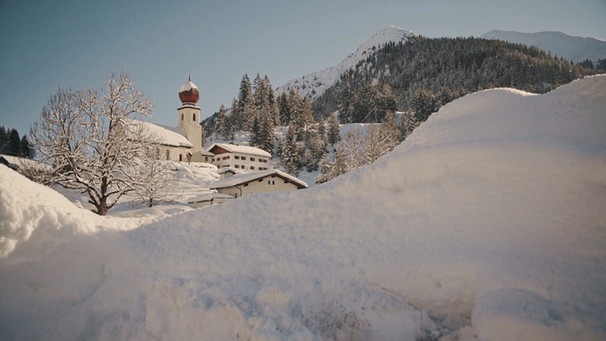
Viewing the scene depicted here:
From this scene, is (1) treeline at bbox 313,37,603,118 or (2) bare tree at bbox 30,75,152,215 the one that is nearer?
(2) bare tree at bbox 30,75,152,215

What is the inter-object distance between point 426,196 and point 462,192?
2.37 feet

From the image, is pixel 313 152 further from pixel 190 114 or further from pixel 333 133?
pixel 190 114

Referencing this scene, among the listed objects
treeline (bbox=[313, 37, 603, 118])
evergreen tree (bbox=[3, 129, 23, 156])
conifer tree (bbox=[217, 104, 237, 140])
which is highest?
treeline (bbox=[313, 37, 603, 118])

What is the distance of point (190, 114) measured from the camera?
7294 centimetres

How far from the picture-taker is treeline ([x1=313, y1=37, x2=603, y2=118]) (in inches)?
4104

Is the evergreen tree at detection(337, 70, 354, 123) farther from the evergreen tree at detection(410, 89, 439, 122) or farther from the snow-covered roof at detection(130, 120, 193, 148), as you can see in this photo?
the snow-covered roof at detection(130, 120, 193, 148)

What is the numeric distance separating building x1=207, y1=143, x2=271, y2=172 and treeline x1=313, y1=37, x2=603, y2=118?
39.3 meters

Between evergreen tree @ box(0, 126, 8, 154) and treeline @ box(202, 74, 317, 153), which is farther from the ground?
treeline @ box(202, 74, 317, 153)

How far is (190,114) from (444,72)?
11094cm

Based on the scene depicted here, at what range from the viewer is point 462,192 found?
664cm

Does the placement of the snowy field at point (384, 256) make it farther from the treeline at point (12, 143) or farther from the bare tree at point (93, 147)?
the treeline at point (12, 143)

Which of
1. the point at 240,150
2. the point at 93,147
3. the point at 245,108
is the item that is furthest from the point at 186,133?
the point at 93,147

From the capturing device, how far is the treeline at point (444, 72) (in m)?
104

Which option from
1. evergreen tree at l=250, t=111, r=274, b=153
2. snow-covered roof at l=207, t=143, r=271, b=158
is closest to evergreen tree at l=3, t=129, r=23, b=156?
snow-covered roof at l=207, t=143, r=271, b=158
